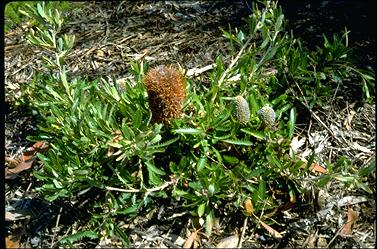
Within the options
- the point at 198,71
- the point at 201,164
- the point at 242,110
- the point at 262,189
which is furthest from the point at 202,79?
the point at 262,189

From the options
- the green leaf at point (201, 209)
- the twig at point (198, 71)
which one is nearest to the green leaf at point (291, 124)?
the green leaf at point (201, 209)

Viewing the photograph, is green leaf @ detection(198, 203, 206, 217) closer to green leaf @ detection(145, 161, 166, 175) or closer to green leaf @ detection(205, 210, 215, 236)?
green leaf @ detection(205, 210, 215, 236)

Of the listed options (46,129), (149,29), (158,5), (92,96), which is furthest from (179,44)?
(46,129)

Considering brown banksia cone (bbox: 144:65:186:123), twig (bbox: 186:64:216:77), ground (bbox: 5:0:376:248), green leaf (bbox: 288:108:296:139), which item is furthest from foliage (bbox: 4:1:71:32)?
green leaf (bbox: 288:108:296:139)

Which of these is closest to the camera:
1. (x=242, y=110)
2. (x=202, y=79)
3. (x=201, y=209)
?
(x=201, y=209)

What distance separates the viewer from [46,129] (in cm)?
284

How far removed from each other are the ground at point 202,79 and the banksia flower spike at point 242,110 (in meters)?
0.43

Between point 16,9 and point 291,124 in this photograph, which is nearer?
point 291,124

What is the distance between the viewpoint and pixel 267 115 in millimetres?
2650

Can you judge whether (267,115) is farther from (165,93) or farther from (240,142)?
(165,93)

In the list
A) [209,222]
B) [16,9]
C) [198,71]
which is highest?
[198,71]

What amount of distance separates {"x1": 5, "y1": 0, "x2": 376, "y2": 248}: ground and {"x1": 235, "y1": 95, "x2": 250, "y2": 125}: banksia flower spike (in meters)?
0.43

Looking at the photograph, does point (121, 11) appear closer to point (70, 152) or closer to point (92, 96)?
point (92, 96)

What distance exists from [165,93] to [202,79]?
2.59ft
